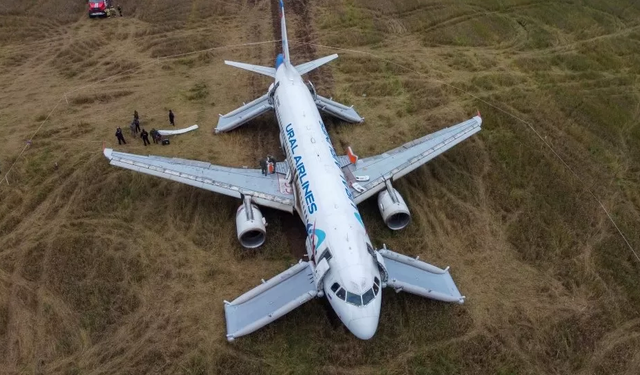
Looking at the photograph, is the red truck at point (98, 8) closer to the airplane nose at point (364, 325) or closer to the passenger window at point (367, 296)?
the passenger window at point (367, 296)

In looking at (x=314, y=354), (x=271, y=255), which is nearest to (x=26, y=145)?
(x=271, y=255)

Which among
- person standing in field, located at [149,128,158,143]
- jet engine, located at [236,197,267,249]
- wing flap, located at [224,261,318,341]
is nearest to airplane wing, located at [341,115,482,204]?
jet engine, located at [236,197,267,249]

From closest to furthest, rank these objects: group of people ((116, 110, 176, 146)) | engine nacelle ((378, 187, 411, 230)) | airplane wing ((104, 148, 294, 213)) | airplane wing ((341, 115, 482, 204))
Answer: engine nacelle ((378, 187, 411, 230)) < airplane wing ((104, 148, 294, 213)) < airplane wing ((341, 115, 482, 204)) < group of people ((116, 110, 176, 146))

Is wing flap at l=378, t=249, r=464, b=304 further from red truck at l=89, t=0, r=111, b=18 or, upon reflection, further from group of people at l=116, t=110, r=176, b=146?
red truck at l=89, t=0, r=111, b=18

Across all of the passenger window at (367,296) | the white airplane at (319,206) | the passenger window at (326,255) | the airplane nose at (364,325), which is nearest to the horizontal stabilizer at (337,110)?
the white airplane at (319,206)

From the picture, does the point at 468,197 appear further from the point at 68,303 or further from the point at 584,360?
the point at 68,303

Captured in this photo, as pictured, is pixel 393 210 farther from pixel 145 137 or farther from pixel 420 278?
pixel 145 137

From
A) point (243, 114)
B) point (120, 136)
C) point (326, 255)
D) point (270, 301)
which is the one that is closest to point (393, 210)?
point (326, 255)
